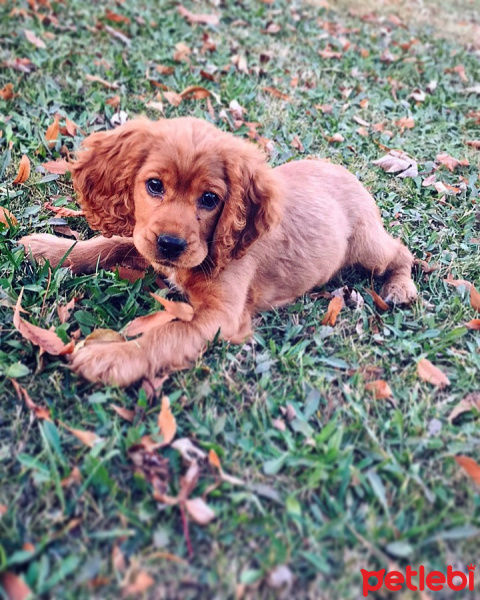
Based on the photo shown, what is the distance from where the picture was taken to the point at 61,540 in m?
2.08

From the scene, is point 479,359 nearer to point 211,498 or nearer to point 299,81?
point 211,498

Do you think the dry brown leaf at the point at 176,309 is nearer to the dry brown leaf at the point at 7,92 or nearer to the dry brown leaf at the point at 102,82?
the dry brown leaf at the point at 7,92

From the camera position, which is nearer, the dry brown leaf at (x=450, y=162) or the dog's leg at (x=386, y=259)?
the dog's leg at (x=386, y=259)

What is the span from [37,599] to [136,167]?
7.12 ft

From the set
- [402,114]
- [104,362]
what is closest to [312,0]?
[402,114]

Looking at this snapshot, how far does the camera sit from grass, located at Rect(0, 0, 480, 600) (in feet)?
6.82

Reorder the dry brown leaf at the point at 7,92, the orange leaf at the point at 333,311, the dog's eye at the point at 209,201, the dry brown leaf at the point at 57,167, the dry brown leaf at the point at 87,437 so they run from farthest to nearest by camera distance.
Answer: the dry brown leaf at the point at 7,92
the dry brown leaf at the point at 57,167
the orange leaf at the point at 333,311
the dog's eye at the point at 209,201
the dry brown leaf at the point at 87,437

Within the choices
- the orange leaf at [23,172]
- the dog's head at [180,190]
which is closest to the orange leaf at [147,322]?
the dog's head at [180,190]

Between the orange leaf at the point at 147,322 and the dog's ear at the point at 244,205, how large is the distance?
0.44 meters

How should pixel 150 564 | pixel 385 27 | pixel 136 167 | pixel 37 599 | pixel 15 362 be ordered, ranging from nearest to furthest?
pixel 37 599 < pixel 150 564 < pixel 15 362 < pixel 136 167 < pixel 385 27

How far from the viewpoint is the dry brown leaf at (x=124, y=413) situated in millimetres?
2572

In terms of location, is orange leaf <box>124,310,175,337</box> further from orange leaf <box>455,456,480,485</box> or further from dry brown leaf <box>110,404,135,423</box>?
orange leaf <box>455,456,480,485</box>

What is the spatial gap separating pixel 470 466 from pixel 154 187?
2.19 m

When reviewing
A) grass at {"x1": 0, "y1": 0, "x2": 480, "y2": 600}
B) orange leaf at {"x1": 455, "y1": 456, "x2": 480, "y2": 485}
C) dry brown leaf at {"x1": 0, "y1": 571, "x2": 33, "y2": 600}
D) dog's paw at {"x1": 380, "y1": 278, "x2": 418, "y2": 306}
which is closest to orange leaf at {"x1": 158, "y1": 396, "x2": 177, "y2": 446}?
grass at {"x1": 0, "y1": 0, "x2": 480, "y2": 600}
